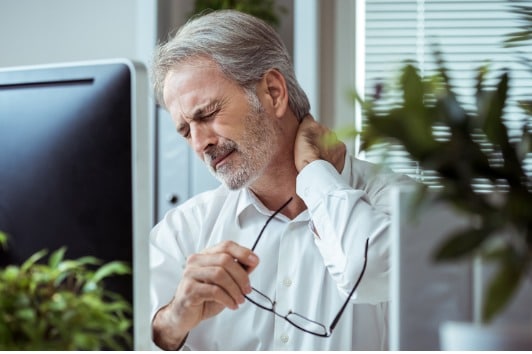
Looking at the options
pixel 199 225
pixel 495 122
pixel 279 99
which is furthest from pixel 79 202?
pixel 279 99

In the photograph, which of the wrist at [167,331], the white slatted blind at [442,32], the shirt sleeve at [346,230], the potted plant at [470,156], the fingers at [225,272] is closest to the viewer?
the potted plant at [470,156]

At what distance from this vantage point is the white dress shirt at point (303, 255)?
178 centimetres

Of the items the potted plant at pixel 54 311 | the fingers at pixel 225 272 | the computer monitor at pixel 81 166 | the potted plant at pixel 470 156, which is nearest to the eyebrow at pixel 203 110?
the fingers at pixel 225 272

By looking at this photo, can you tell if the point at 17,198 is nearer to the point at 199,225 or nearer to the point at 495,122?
the point at 495,122

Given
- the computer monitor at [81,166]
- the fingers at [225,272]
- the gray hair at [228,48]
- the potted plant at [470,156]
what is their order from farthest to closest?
1. the gray hair at [228,48]
2. the fingers at [225,272]
3. the computer monitor at [81,166]
4. the potted plant at [470,156]

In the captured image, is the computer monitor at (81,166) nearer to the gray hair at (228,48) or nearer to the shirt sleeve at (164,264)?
the shirt sleeve at (164,264)

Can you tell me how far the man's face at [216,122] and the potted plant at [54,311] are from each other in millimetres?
1125

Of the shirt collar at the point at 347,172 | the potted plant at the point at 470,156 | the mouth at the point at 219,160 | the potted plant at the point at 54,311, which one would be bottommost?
the shirt collar at the point at 347,172

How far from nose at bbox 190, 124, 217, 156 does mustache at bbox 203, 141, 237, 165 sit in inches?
0.5

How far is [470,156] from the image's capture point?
669mm

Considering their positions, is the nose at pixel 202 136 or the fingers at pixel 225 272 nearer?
the fingers at pixel 225 272

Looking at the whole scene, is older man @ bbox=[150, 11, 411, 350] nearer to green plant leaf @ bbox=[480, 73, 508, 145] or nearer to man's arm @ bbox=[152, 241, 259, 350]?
man's arm @ bbox=[152, 241, 259, 350]

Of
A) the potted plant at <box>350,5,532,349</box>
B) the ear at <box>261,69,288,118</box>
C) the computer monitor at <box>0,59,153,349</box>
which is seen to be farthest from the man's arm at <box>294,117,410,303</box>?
the potted plant at <box>350,5,532,349</box>

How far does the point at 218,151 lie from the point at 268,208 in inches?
6.8
